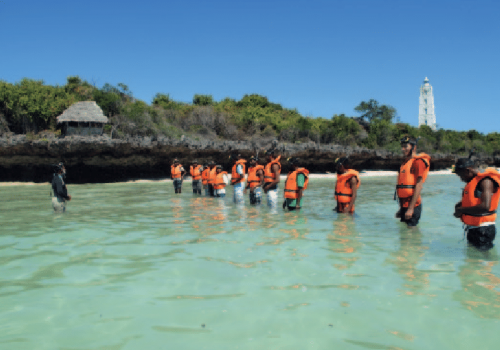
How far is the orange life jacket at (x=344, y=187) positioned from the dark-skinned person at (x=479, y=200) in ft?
11.0

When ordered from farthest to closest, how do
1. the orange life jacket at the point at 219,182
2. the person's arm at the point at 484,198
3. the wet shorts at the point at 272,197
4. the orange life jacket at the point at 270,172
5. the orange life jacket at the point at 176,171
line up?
the orange life jacket at the point at 176,171, the orange life jacket at the point at 219,182, the wet shorts at the point at 272,197, the orange life jacket at the point at 270,172, the person's arm at the point at 484,198

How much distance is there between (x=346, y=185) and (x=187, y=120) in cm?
4695

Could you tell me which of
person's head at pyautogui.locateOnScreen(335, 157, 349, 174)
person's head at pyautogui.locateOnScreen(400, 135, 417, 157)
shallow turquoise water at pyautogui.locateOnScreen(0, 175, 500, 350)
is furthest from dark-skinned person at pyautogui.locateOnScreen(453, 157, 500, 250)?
person's head at pyautogui.locateOnScreen(335, 157, 349, 174)

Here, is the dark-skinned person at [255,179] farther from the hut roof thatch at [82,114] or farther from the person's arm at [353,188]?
the hut roof thatch at [82,114]

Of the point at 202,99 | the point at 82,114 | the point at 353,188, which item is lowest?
the point at 353,188

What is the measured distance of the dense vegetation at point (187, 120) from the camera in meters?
39.9

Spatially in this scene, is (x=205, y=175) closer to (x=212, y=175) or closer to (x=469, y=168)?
(x=212, y=175)

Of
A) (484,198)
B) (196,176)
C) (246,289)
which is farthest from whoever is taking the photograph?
(196,176)

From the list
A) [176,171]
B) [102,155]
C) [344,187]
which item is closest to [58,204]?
[176,171]

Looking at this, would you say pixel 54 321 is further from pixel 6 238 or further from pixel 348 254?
pixel 6 238

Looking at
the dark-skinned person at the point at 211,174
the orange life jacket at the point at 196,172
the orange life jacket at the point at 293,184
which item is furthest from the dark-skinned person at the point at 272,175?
the orange life jacket at the point at 196,172

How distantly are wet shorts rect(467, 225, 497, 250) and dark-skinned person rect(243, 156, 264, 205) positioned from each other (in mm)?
6925

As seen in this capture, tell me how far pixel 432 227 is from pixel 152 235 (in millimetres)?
6322

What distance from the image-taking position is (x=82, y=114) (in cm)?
3731
